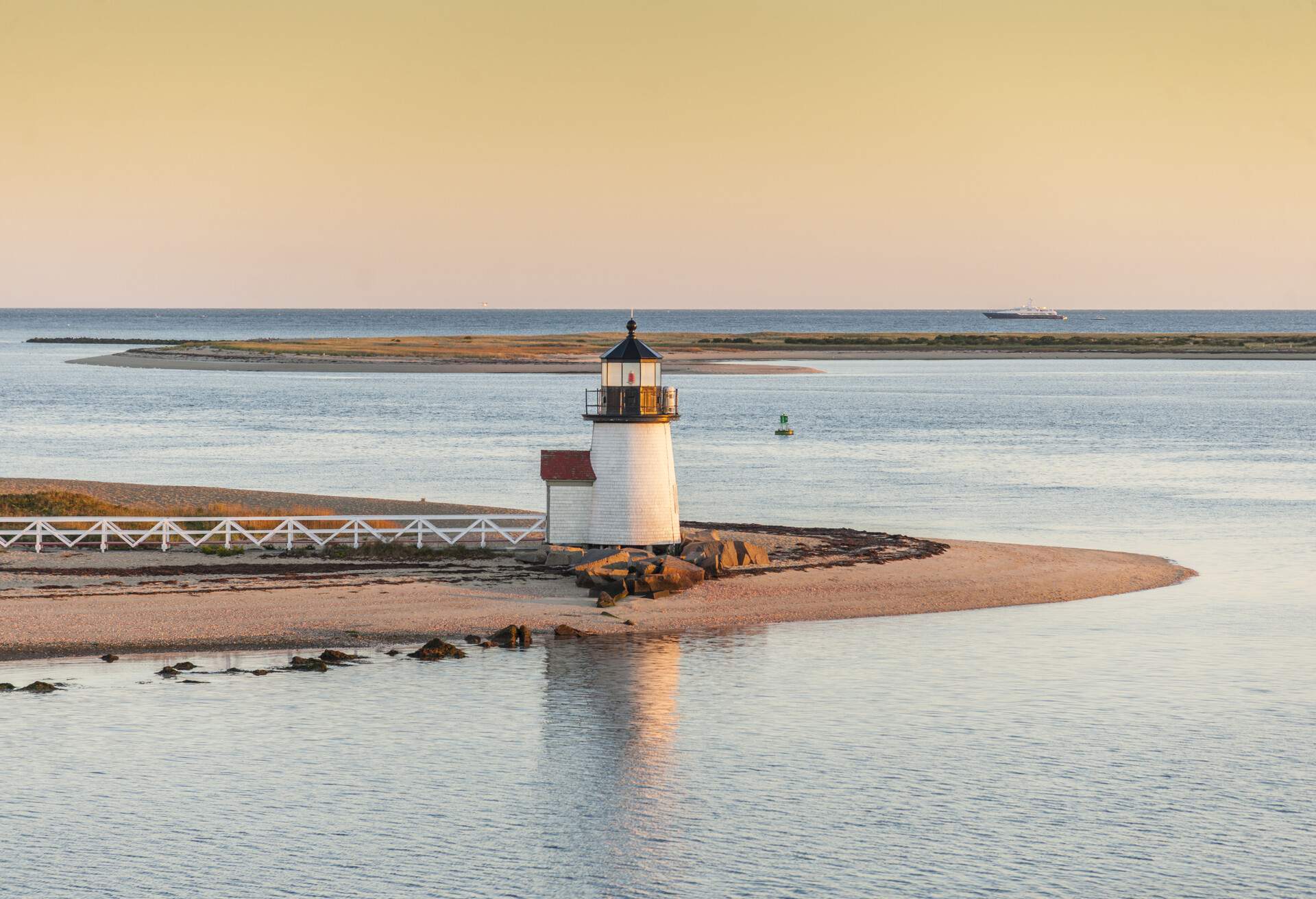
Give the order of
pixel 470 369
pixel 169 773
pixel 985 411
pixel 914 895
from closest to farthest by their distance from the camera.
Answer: pixel 914 895 < pixel 169 773 < pixel 985 411 < pixel 470 369

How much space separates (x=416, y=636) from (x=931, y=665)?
28.2 ft

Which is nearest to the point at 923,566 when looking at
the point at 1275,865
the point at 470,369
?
the point at 1275,865

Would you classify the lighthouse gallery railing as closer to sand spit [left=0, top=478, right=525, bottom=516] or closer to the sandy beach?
the sandy beach

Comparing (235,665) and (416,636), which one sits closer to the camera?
(235,665)

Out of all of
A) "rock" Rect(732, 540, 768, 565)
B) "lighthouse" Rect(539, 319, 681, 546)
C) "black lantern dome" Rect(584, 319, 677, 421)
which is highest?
"black lantern dome" Rect(584, 319, 677, 421)

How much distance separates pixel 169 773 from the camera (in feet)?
63.3

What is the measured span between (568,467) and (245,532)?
7214mm

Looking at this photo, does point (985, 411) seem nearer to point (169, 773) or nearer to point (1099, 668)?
point (1099, 668)

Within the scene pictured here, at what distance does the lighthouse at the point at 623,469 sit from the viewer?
1214 inches

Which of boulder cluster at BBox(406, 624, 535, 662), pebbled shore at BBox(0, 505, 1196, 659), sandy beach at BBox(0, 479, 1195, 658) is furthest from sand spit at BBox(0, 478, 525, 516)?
boulder cluster at BBox(406, 624, 535, 662)

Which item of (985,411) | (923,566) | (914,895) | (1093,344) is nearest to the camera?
(914,895)

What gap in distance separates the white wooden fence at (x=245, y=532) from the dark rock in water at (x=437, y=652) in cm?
790

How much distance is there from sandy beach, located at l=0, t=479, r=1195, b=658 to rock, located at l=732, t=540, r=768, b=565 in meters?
0.37

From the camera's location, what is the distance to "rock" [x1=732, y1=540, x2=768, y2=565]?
109 ft
